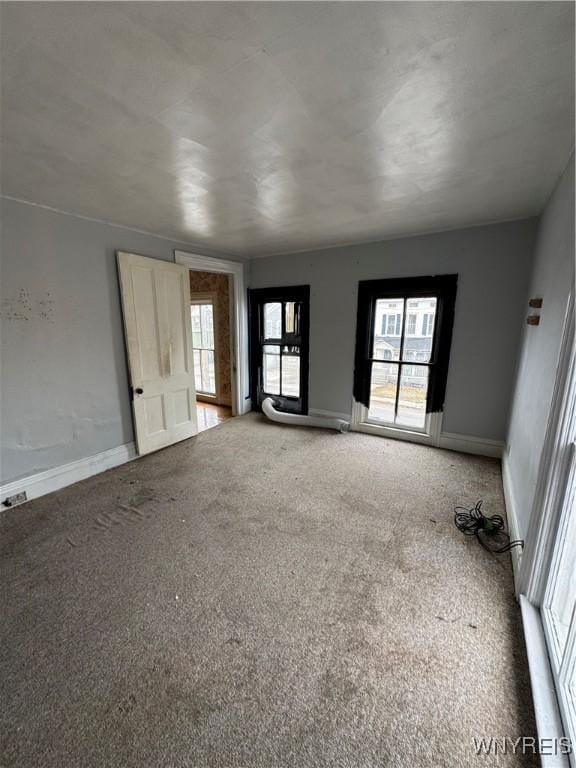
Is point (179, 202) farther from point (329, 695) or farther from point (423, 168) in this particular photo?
point (329, 695)

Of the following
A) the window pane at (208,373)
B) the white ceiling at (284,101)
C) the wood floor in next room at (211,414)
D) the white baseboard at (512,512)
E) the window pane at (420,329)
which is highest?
the white ceiling at (284,101)

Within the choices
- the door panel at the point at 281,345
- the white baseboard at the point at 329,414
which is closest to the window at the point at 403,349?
the white baseboard at the point at 329,414

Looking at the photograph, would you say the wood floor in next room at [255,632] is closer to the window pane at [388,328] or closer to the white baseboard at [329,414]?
the white baseboard at [329,414]

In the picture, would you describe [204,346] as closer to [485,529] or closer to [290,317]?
[290,317]

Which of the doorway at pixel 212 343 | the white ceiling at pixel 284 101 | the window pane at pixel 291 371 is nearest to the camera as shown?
the white ceiling at pixel 284 101

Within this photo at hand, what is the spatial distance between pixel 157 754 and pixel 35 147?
2.71m

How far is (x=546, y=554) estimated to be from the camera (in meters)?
1.40

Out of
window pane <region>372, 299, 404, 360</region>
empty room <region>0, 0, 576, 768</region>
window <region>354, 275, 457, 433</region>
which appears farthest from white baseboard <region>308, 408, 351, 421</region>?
window pane <region>372, 299, 404, 360</region>

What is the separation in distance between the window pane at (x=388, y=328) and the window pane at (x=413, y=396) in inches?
10.0

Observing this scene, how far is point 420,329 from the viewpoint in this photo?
3375 mm

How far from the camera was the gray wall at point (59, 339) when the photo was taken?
2266 mm

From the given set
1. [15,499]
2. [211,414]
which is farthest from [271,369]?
[15,499]

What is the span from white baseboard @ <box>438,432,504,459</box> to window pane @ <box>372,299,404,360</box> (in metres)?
1.08

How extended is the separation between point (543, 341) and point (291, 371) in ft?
9.78
